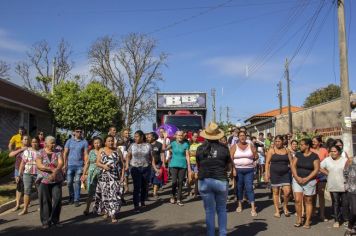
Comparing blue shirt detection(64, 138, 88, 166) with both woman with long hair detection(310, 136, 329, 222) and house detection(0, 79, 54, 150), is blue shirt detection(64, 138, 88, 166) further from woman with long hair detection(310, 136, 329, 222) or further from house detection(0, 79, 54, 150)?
house detection(0, 79, 54, 150)

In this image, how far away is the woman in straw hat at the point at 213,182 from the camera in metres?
6.80

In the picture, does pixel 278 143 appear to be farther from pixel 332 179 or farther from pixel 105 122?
pixel 105 122

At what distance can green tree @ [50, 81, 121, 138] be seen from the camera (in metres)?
27.6

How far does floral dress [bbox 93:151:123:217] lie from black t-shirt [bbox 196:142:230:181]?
265 cm

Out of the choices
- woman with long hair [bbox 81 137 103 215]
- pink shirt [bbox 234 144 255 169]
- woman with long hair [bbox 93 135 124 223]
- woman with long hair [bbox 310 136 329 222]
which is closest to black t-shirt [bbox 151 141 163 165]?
woman with long hair [bbox 81 137 103 215]

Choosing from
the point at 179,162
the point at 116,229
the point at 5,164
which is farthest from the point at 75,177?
the point at 116,229

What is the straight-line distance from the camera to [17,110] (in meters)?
23.1

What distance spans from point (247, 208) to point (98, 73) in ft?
133

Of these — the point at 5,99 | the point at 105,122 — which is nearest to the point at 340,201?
the point at 5,99

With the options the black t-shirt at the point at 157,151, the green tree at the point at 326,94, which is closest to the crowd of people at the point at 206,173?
the black t-shirt at the point at 157,151

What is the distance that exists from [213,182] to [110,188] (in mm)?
2891

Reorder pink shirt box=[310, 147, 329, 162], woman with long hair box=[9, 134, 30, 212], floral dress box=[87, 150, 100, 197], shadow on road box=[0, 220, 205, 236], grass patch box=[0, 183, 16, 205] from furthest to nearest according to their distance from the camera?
grass patch box=[0, 183, 16, 205] → woman with long hair box=[9, 134, 30, 212] → pink shirt box=[310, 147, 329, 162] → floral dress box=[87, 150, 100, 197] → shadow on road box=[0, 220, 205, 236]

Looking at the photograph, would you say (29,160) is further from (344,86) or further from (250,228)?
(344,86)

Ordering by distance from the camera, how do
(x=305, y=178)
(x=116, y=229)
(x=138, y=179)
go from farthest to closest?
(x=138, y=179), (x=305, y=178), (x=116, y=229)
